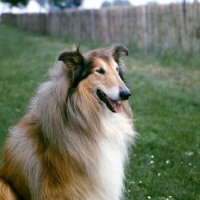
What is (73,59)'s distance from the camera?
4344 mm

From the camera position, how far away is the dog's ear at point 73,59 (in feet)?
14.1

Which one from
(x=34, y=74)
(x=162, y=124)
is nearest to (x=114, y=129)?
(x=162, y=124)

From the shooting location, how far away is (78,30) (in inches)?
1034

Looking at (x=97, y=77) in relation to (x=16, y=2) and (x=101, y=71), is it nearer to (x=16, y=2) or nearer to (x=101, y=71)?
(x=101, y=71)

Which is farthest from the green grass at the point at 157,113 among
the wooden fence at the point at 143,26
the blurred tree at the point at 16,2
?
the blurred tree at the point at 16,2

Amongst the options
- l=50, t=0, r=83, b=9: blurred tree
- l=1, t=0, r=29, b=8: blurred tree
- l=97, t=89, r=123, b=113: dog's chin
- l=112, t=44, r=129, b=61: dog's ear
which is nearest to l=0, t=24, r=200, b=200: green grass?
l=112, t=44, r=129, b=61: dog's ear

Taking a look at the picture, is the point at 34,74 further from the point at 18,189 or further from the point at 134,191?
the point at 18,189

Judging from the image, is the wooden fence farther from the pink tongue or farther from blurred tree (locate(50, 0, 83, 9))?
blurred tree (locate(50, 0, 83, 9))

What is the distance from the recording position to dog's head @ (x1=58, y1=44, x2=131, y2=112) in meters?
4.33

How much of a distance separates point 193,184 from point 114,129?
2.17 meters

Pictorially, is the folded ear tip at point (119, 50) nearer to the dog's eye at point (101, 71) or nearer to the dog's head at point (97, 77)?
the dog's head at point (97, 77)

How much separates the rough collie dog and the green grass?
2.77 feet

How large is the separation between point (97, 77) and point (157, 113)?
210 inches

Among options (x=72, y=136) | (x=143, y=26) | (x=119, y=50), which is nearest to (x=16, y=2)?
(x=143, y=26)
